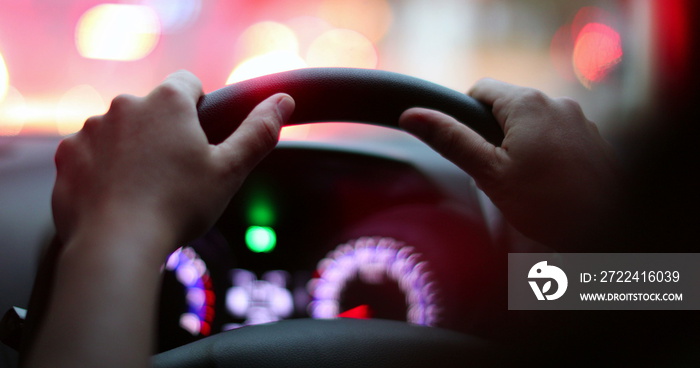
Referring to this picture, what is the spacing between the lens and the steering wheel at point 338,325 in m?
0.80

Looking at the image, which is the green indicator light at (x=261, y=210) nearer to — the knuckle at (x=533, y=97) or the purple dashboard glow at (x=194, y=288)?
the purple dashboard glow at (x=194, y=288)

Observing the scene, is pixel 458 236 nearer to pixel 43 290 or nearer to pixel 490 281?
pixel 490 281

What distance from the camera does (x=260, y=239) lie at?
1.84m

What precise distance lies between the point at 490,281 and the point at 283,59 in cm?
164

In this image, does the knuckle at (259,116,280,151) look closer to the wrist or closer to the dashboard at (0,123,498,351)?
the wrist

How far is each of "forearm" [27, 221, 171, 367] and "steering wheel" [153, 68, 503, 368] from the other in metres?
0.19

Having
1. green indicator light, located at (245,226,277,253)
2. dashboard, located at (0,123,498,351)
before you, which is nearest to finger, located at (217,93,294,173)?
dashboard, located at (0,123,498,351)

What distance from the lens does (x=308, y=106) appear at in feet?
2.76

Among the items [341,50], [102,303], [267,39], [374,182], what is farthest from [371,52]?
[102,303]

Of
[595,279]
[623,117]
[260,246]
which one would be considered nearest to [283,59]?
[260,246]

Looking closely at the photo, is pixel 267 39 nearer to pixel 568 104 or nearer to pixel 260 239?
pixel 260 239

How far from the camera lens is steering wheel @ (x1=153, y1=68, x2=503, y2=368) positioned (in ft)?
2.64

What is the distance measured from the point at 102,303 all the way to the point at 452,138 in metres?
0.52

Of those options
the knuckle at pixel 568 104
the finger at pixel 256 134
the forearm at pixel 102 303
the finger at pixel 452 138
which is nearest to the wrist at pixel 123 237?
the forearm at pixel 102 303
